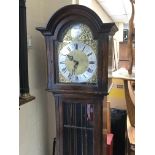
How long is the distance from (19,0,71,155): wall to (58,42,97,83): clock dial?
0.97 ft

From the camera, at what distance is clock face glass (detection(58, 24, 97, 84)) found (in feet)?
5.05

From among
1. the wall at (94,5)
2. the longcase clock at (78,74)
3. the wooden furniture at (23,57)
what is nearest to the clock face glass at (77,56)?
the longcase clock at (78,74)

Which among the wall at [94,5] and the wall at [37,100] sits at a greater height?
the wall at [94,5]

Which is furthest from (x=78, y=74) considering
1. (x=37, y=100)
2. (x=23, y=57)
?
(x=37, y=100)

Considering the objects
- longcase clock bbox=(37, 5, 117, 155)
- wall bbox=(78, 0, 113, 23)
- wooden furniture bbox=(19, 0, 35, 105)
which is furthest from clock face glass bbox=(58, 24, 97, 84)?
wall bbox=(78, 0, 113, 23)

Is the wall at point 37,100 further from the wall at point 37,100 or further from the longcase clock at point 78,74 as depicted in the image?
the longcase clock at point 78,74

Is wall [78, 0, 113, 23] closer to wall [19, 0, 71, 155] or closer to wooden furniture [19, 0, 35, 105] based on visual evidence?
wall [19, 0, 71, 155]

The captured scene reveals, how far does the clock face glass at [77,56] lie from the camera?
154 cm

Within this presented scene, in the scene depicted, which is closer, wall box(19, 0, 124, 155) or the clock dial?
the clock dial

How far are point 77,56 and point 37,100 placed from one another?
55cm
